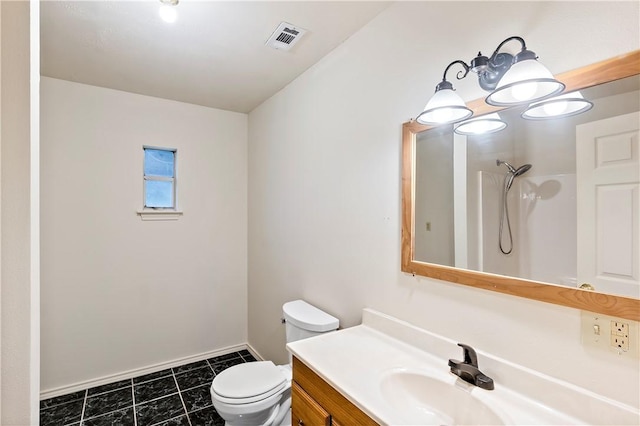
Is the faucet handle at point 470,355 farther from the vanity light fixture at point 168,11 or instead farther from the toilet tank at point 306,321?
the vanity light fixture at point 168,11

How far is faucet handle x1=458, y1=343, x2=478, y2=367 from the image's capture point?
1.13 metres

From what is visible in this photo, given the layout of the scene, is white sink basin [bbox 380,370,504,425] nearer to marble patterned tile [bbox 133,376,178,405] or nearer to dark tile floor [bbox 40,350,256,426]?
dark tile floor [bbox 40,350,256,426]

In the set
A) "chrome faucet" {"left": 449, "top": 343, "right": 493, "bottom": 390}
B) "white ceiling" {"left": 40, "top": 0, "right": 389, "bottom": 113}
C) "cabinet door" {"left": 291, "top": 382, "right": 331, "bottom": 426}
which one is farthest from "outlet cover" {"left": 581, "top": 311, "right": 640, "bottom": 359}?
"white ceiling" {"left": 40, "top": 0, "right": 389, "bottom": 113}


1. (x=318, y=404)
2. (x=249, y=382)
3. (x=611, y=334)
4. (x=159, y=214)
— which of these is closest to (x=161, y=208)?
(x=159, y=214)

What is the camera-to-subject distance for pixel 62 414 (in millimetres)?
2258

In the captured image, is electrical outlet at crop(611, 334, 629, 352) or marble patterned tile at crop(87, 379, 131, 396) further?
marble patterned tile at crop(87, 379, 131, 396)

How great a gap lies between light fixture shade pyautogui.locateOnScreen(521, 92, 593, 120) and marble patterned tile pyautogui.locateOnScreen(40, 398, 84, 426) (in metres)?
3.22

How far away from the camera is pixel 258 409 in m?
1.70

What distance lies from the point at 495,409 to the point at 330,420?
0.57 meters

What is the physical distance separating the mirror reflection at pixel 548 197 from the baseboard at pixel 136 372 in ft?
8.28

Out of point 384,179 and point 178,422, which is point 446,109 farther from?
point 178,422

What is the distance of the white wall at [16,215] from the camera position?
89 cm

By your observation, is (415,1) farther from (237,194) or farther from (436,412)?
(237,194)

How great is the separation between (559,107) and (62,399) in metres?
3.60
